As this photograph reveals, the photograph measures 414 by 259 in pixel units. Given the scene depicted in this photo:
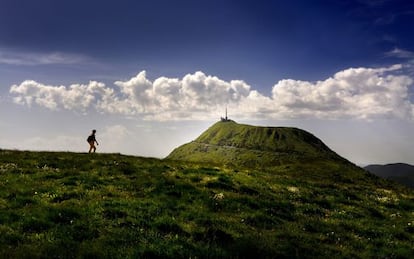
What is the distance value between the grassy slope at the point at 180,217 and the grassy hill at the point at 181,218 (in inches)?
1.8

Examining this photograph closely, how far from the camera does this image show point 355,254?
53.4 ft

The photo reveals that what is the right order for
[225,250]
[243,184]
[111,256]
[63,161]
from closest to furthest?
[111,256]
[225,250]
[243,184]
[63,161]

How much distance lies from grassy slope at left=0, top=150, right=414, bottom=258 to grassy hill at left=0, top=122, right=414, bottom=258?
0.15 ft

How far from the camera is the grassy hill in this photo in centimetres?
1398

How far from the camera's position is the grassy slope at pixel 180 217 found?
14039 mm

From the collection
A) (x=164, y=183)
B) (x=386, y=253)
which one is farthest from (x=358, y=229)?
(x=164, y=183)

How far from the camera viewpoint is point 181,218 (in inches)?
712

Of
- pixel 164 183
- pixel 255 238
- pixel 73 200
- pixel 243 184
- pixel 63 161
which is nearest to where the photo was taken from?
pixel 255 238

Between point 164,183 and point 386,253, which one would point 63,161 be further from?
point 386,253

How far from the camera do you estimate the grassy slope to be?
46.1 feet

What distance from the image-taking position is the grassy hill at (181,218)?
13977mm

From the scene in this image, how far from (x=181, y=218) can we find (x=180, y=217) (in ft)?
0.79

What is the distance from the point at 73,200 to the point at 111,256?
7773mm

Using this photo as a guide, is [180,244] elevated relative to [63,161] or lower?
lower
